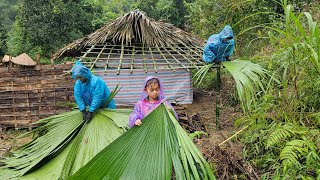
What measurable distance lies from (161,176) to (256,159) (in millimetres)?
1385

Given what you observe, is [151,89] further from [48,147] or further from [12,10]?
[12,10]

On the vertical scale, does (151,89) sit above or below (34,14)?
below

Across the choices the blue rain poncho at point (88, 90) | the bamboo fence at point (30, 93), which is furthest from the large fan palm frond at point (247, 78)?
the bamboo fence at point (30, 93)

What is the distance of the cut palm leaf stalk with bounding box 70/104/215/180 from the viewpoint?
6.44 ft

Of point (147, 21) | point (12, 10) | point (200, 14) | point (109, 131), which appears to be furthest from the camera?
point (12, 10)

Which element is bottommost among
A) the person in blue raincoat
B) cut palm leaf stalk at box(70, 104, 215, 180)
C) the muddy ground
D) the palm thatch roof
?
the muddy ground

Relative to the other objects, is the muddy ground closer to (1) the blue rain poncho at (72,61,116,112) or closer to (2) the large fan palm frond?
(2) the large fan palm frond

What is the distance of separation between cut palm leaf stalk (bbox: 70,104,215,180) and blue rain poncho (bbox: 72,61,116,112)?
60.5 inches

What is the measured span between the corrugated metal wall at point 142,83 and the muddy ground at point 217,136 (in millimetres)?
485

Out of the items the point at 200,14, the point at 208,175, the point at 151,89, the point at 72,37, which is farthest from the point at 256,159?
the point at 72,37

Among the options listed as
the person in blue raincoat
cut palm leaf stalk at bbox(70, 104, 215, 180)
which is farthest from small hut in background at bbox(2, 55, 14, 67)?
cut palm leaf stalk at bbox(70, 104, 215, 180)

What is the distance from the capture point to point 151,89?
9.11 ft

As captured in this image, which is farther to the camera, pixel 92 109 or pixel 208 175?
pixel 92 109

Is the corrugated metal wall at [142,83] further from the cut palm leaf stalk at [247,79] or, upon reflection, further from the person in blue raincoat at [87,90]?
the cut palm leaf stalk at [247,79]
